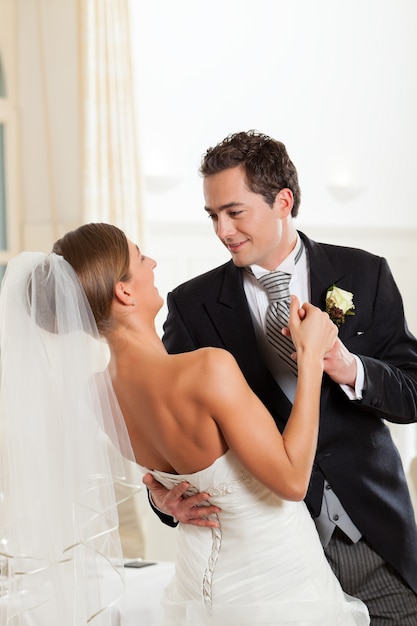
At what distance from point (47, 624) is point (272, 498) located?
685mm

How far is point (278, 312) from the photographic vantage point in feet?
9.00

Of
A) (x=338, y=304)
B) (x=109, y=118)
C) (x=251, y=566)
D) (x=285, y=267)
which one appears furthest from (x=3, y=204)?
(x=251, y=566)

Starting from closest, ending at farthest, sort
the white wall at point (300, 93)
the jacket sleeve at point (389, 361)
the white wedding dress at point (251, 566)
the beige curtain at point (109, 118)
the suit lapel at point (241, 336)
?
the white wedding dress at point (251, 566)
the jacket sleeve at point (389, 361)
the suit lapel at point (241, 336)
the beige curtain at point (109, 118)
the white wall at point (300, 93)

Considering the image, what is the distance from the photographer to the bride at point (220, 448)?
2.13 meters

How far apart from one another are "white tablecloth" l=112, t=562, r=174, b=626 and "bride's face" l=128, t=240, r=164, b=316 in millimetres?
1108

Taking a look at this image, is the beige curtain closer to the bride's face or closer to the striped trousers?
the bride's face

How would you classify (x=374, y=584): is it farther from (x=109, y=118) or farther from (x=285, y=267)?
(x=109, y=118)

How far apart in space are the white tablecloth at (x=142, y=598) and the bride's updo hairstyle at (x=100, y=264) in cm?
113

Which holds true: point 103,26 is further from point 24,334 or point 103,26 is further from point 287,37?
point 24,334

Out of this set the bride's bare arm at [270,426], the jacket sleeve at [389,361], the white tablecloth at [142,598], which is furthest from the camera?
the white tablecloth at [142,598]

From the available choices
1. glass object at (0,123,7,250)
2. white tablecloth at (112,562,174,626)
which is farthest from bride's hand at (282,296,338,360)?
glass object at (0,123,7,250)

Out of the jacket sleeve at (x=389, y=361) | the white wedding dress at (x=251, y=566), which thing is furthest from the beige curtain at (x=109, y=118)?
the white wedding dress at (x=251, y=566)

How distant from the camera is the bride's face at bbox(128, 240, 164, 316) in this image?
7.67 feet

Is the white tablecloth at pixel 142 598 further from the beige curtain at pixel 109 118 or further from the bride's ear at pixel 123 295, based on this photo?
the beige curtain at pixel 109 118
